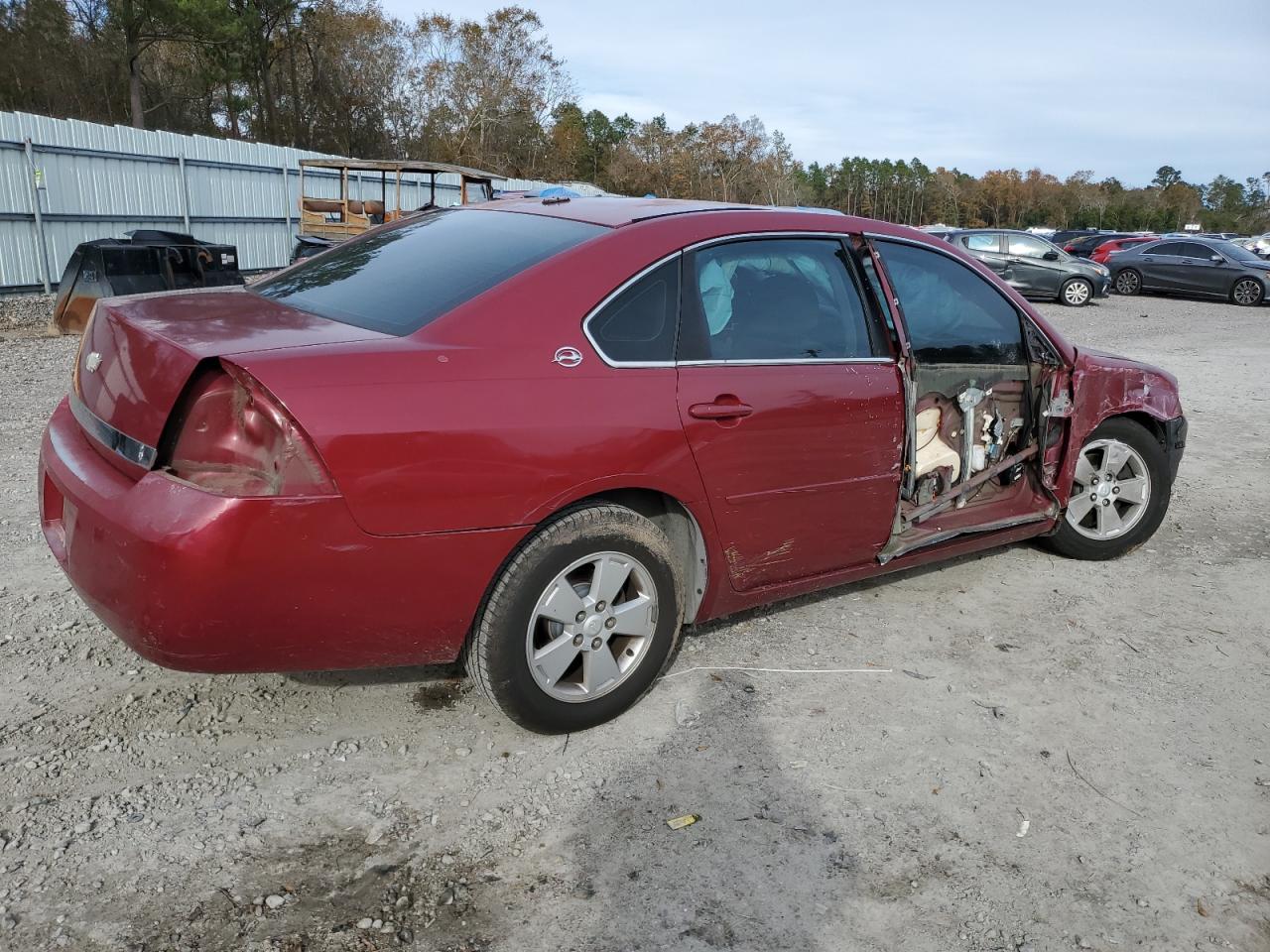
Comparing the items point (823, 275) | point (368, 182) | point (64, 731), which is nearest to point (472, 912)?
point (64, 731)

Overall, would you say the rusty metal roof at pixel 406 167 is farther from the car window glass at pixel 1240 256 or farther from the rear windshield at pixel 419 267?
the car window glass at pixel 1240 256

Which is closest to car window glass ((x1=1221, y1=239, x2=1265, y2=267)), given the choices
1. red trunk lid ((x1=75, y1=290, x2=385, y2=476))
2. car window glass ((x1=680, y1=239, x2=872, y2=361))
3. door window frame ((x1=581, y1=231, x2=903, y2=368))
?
door window frame ((x1=581, y1=231, x2=903, y2=368))

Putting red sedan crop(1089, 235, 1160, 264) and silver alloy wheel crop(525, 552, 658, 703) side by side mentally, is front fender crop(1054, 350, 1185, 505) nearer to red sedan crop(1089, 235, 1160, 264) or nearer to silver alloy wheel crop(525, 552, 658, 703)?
silver alloy wheel crop(525, 552, 658, 703)

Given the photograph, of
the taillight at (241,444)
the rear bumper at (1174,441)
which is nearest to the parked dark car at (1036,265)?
the rear bumper at (1174,441)

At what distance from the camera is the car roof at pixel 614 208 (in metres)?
3.46

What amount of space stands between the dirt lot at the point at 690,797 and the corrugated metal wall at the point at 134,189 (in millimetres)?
12719

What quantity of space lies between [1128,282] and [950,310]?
953 inches

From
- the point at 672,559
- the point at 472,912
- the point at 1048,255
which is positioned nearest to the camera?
the point at 472,912

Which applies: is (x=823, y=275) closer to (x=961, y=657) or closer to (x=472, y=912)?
(x=961, y=657)

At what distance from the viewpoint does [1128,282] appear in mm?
25266

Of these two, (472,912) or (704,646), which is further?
(704,646)

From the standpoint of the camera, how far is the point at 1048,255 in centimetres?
2148

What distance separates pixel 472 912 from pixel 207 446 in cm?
134

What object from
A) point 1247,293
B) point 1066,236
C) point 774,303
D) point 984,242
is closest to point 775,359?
point 774,303
